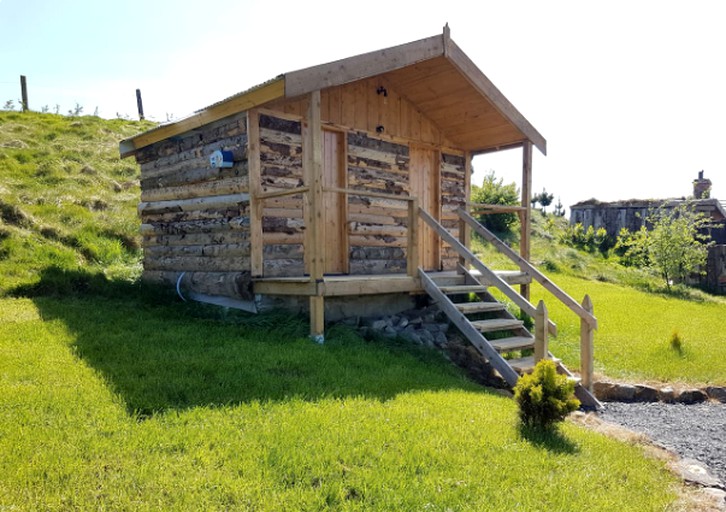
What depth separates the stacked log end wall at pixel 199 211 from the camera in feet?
24.1

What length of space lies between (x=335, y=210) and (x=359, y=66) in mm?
2593

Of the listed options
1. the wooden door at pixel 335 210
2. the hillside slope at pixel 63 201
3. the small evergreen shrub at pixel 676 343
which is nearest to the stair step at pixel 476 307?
the wooden door at pixel 335 210

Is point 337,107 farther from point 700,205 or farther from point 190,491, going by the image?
point 700,205

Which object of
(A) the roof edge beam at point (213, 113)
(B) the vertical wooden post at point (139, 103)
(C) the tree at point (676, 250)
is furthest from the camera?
(B) the vertical wooden post at point (139, 103)

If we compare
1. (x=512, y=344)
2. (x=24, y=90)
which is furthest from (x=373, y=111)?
(x=24, y=90)

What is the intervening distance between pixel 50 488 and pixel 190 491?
0.76m

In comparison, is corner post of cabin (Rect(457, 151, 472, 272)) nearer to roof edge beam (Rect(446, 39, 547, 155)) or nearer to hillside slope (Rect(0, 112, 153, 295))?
roof edge beam (Rect(446, 39, 547, 155))

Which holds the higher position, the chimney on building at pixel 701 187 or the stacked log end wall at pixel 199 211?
the chimney on building at pixel 701 187

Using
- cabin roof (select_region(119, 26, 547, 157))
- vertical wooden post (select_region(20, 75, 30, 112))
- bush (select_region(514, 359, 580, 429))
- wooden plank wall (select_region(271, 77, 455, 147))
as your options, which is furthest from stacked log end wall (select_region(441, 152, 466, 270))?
vertical wooden post (select_region(20, 75, 30, 112))

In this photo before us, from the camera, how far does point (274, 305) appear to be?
289 inches

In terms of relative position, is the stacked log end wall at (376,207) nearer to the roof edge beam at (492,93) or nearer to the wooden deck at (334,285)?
the wooden deck at (334,285)

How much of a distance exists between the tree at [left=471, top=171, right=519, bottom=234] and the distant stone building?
419cm

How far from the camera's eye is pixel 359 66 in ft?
21.6

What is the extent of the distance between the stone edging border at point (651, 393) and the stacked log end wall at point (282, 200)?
469cm
